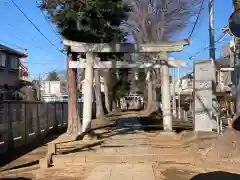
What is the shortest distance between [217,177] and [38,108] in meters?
13.0

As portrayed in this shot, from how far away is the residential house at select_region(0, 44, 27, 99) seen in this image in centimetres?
4480

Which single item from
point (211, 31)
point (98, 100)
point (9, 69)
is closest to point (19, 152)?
point (211, 31)

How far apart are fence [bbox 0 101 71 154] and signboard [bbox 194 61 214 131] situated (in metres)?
6.93

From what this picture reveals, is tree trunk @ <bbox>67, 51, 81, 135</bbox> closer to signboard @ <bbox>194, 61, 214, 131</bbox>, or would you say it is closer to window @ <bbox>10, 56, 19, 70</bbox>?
signboard @ <bbox>194, 61, 214, 131</bbox>

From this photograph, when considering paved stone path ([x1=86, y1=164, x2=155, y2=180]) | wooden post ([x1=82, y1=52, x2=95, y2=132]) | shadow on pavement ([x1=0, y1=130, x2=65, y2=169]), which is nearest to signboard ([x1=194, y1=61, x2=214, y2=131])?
wooden post ([x1=82, y1=52, x2=95, y2=132])

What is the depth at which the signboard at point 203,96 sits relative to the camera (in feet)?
56.0

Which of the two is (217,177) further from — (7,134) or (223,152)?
(7,134)

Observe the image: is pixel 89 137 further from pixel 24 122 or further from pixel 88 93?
pixel 24 122

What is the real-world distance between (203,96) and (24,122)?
289 inches

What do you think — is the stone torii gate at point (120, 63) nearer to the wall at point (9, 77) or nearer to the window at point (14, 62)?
the wall at point (9, 77)

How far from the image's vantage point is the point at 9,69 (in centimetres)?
4703

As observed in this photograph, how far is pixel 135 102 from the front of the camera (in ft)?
258

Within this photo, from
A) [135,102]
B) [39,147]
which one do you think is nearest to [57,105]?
[39,147]

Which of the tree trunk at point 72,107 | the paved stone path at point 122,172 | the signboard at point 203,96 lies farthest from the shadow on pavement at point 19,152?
the signboard at point 203,96
